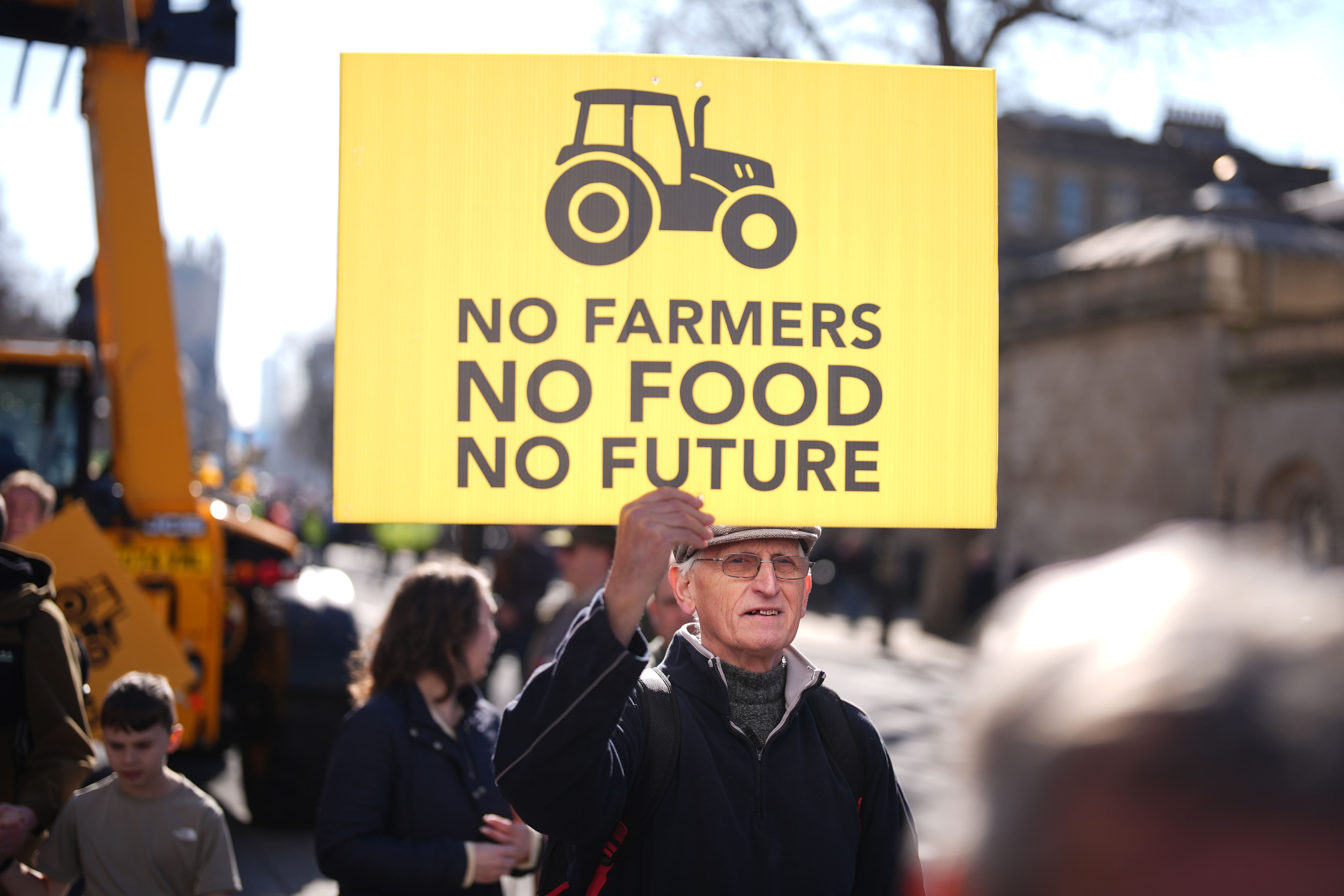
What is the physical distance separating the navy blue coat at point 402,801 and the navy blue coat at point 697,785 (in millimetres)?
831

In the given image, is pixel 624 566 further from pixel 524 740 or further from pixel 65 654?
pixel 65 654

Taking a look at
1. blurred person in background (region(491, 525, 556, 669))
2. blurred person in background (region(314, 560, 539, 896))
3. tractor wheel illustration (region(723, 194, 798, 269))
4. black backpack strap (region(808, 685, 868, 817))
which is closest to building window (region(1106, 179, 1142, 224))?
blurred person in background (region(491, 525, 556, 669))

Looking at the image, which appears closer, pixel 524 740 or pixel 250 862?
pixel 524 740

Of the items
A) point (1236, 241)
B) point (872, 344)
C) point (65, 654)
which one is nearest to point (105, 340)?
point (65, 654)

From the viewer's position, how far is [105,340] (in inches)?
263

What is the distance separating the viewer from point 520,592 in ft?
29.0

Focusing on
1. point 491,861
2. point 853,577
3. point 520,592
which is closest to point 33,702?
point 491,861

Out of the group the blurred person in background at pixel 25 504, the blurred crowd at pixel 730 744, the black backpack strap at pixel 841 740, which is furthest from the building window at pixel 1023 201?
the black backpack strap at pixel 841 740

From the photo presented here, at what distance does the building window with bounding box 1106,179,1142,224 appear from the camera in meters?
45.3

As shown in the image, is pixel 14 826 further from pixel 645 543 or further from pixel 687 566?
pixel 645 543

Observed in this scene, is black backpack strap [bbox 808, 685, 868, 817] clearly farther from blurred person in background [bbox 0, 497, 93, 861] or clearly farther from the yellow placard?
the yellow placard

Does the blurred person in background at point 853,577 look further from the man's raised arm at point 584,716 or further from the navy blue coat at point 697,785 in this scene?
the man's raised arm at point 584,716

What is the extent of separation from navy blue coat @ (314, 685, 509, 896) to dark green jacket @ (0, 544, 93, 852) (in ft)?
2.54

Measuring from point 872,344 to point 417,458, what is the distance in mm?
971
